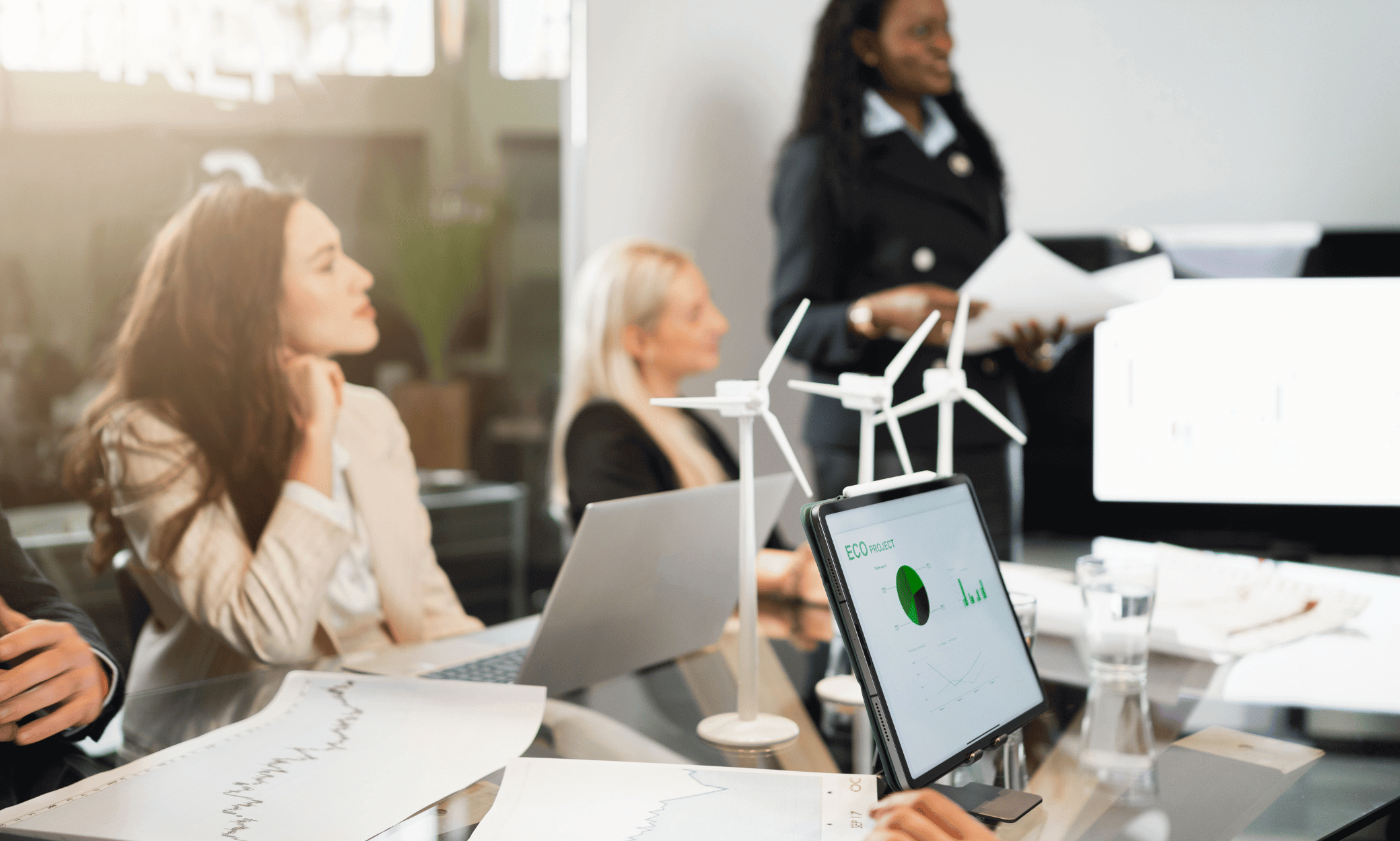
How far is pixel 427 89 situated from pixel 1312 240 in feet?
5.56

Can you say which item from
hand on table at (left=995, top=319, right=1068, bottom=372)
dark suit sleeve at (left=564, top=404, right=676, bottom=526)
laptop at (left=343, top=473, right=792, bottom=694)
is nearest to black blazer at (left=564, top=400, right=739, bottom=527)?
dark suit sleeve at (left=564, top=404, right=676, bottom=526)

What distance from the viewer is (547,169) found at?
2199mm

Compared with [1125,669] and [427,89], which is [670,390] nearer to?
[427,89]

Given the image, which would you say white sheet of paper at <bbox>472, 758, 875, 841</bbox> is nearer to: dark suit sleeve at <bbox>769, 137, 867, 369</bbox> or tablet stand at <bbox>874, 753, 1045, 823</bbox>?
tablet stand at <bbox>874, 753, 1045, 823</bbox>

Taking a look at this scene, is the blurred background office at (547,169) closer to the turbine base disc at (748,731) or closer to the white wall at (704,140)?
the white wall at (704,140)

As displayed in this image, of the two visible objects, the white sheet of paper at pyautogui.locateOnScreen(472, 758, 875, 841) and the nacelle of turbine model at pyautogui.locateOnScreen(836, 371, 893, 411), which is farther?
the nacelle of turbine model at pyautogui.locateOnScreen(836, 371, 893, 411)

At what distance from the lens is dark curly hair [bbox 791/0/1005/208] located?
209 cm

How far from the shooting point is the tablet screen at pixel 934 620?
689mm

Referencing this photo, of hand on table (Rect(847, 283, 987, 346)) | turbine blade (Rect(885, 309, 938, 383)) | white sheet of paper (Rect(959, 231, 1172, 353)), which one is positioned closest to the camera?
turbine blade (Rect(885, 309, 938, 383))

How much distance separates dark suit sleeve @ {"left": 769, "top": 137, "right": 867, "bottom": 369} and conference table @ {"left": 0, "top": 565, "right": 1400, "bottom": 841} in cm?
93

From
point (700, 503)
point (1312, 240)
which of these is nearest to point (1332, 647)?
point (700, 503)

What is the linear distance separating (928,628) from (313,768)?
0.43 m

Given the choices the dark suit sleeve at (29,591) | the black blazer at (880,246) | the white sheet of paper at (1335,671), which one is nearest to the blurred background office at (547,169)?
the black blazer at (880,246)

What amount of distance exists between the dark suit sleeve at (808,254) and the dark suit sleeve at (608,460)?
1.59ft
